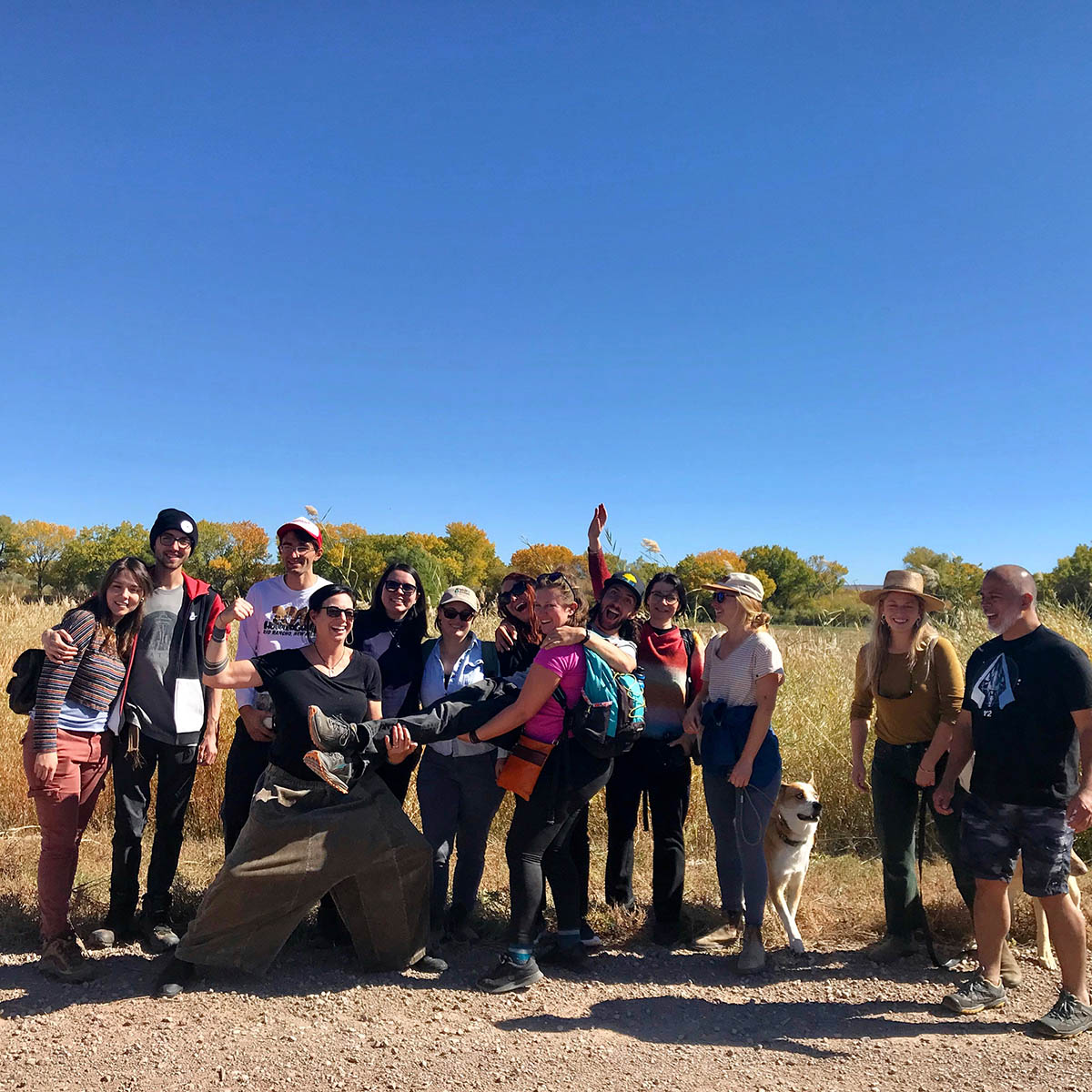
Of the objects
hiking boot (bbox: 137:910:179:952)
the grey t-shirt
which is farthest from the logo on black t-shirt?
hiking boot (bbox: 137:910:179:952)

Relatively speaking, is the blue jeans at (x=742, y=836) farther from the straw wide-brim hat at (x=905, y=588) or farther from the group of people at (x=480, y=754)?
the straw wide-brim hat at (x=905, y=588)

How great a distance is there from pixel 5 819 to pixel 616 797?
4790 mm

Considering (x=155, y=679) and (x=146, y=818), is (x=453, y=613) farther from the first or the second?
(x=146, y=818)

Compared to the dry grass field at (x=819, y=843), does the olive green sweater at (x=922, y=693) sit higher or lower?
higher

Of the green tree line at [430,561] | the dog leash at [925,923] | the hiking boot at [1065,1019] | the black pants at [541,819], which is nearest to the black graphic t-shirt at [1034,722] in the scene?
the dog leash at [925,923]

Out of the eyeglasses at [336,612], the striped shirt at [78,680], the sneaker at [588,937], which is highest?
the eyeglasses at [336,612]

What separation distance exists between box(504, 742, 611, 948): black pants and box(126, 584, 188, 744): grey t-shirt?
1.91 meters

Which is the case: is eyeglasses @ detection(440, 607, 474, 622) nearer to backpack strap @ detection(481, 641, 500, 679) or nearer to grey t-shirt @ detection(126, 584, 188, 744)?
backpack strap @ detection(481, 641, 500, 679)

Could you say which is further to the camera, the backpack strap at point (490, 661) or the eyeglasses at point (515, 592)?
the eyeglasses at point (515, 592)

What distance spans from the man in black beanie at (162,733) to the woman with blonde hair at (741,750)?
2.79 meters

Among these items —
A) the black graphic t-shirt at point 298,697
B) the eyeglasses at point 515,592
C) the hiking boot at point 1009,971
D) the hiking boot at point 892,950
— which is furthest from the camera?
the eyeglasses at point 515,592

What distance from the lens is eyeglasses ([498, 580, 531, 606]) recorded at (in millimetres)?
4957

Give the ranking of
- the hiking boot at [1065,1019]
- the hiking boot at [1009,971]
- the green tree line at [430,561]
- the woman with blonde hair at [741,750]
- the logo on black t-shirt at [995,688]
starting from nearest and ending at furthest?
the hiking boot at [1065,1019], the logo on black t-shirt at [995,688], the hiking boot at [1009,971], the woman with blonde hair at [741,750], the green tree line at [430,561]

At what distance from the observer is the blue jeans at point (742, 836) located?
4.52 m
